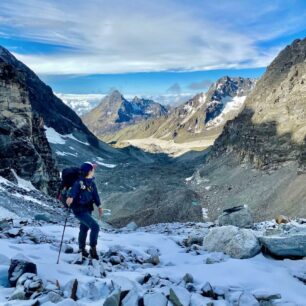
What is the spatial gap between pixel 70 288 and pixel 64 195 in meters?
3.87

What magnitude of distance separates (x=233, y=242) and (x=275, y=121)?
91027mm

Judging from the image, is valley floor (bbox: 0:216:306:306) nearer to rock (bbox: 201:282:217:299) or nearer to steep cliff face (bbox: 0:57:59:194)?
rock (bbox: 201:282:217:299)

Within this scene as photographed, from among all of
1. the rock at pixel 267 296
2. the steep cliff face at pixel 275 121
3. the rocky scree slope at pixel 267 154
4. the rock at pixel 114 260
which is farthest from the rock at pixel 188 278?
the steep cliff face at pixel 275 121

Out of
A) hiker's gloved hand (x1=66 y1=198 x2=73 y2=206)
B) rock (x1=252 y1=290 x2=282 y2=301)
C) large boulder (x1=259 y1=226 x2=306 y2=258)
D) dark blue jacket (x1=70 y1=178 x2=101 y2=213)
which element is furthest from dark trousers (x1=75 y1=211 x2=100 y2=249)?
large boulder (x1=259 y1=226 x2=306 y2=258)

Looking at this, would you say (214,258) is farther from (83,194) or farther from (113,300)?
(113,300)

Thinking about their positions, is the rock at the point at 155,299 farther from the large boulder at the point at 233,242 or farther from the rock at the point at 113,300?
the large boulder at the point at 233,242

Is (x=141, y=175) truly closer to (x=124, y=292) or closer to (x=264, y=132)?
(x=264, y=132)

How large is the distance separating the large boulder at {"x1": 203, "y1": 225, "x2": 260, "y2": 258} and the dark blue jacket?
464 centimetres

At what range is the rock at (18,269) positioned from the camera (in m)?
9.44

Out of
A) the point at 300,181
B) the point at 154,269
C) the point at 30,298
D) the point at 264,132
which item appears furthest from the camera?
the point at 264,132

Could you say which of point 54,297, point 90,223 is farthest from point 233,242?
point 54,297

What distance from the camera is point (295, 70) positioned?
359ft

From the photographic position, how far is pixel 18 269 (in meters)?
9.58

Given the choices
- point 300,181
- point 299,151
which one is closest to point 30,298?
point 300,181
